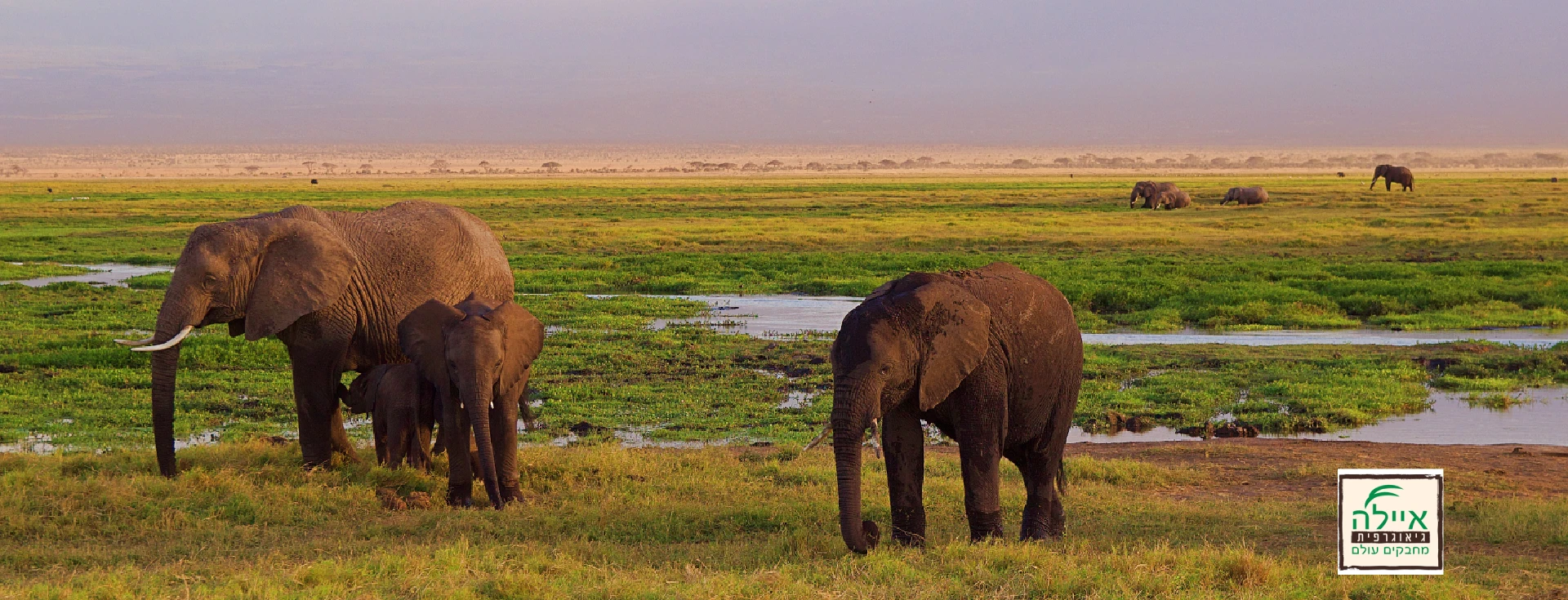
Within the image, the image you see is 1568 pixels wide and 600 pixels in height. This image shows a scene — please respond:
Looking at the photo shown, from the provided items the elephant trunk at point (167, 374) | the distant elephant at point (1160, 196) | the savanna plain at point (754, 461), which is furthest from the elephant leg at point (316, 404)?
the distant elephant at point (1160, 196)

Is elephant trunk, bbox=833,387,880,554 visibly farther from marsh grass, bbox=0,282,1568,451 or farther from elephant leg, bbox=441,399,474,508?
marsh grass, bbox=0,282,1568,451

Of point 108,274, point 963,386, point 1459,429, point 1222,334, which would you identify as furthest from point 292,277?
point 108,274

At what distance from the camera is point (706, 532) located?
32.0ft

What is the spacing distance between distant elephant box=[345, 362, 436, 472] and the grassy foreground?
0.34 meters

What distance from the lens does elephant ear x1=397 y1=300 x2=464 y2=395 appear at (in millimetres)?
10531

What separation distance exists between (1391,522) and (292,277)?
8149 mm

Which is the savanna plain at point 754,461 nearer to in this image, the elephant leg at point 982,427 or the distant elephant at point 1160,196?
the elephant leg at point 982,427

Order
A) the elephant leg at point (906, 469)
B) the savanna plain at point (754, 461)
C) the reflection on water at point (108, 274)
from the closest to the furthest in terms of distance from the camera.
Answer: the savanna plain at point (754, 461) < the elephant leg at point (906, 469) < the reflection on water at point (108, 274)

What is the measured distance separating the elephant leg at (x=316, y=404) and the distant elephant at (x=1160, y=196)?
162ft

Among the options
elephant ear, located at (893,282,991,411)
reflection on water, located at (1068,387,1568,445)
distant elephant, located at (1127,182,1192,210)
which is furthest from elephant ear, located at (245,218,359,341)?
distant elephant, located at (1127,182,1192,210)

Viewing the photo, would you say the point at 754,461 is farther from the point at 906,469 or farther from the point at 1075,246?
the point at 1075,246

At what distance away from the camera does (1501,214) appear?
49.0 m

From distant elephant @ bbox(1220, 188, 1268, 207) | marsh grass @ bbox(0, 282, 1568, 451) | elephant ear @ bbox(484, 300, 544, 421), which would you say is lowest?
marsh grass @ bbox(0, 282, 1568, 451)

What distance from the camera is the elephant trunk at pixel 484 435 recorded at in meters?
9.93
